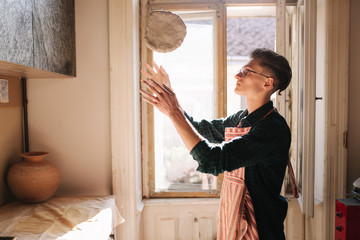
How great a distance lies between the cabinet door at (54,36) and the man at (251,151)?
21.6 inches

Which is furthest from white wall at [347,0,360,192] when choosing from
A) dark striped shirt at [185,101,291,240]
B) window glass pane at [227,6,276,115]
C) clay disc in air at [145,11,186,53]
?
window glass pane at [227,6,276,115]

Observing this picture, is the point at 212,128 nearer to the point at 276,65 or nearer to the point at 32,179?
the point at 276,65

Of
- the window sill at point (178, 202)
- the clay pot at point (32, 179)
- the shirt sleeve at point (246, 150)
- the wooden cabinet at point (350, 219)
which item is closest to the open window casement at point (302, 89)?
the wooden cabinet at point (350, 219)

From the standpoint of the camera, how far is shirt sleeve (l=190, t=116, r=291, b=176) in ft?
3.73

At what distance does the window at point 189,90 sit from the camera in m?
2.32

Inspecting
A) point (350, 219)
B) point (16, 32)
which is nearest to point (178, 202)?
point (350, 219)

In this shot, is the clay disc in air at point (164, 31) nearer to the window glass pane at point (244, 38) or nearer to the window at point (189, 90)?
the window at point (189, 90)

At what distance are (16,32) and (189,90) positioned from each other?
1.43 metres

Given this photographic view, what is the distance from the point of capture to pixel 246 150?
3.85 ft

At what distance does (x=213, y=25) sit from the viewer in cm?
233

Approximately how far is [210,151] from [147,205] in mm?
1353

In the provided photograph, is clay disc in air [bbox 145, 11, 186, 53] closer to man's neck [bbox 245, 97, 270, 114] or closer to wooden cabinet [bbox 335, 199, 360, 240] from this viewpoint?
man's neck [bbox 245, 97, 270, 114]

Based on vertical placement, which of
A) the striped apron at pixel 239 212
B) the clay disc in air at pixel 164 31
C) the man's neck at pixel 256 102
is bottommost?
the striped apron at pixel 239 212

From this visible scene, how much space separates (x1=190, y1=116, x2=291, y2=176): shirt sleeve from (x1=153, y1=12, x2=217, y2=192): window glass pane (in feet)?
3.64
